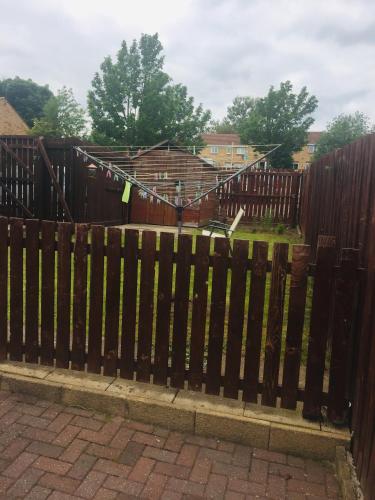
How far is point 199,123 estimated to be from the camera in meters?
26.4

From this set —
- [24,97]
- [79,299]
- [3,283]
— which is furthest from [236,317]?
[24,97]

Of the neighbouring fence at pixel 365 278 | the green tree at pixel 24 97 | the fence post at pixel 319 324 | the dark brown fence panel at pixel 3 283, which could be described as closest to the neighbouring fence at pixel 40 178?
the dark brown fence panel at pixel 3 283

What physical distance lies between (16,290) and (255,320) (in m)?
1.82

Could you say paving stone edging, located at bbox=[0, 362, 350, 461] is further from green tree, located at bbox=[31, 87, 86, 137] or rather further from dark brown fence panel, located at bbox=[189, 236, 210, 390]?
green tree, located at bbox=[31, 87, 86, 137]

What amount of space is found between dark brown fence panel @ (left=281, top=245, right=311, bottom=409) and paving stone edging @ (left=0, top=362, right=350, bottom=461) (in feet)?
0.55

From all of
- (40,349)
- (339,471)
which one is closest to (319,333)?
(339,471)

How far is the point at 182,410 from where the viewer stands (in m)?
2.68

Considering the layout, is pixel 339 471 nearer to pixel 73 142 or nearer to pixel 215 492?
pixel 215 492

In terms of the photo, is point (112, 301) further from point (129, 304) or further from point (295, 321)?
point (295, 321)

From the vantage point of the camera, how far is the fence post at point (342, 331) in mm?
2461

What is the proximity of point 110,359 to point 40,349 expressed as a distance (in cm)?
59

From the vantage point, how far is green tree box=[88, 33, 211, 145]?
24188mm

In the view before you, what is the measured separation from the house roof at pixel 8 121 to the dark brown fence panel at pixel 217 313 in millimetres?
33287

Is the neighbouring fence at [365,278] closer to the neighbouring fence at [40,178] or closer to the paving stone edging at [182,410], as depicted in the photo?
the paving stone edging at [182,410]
